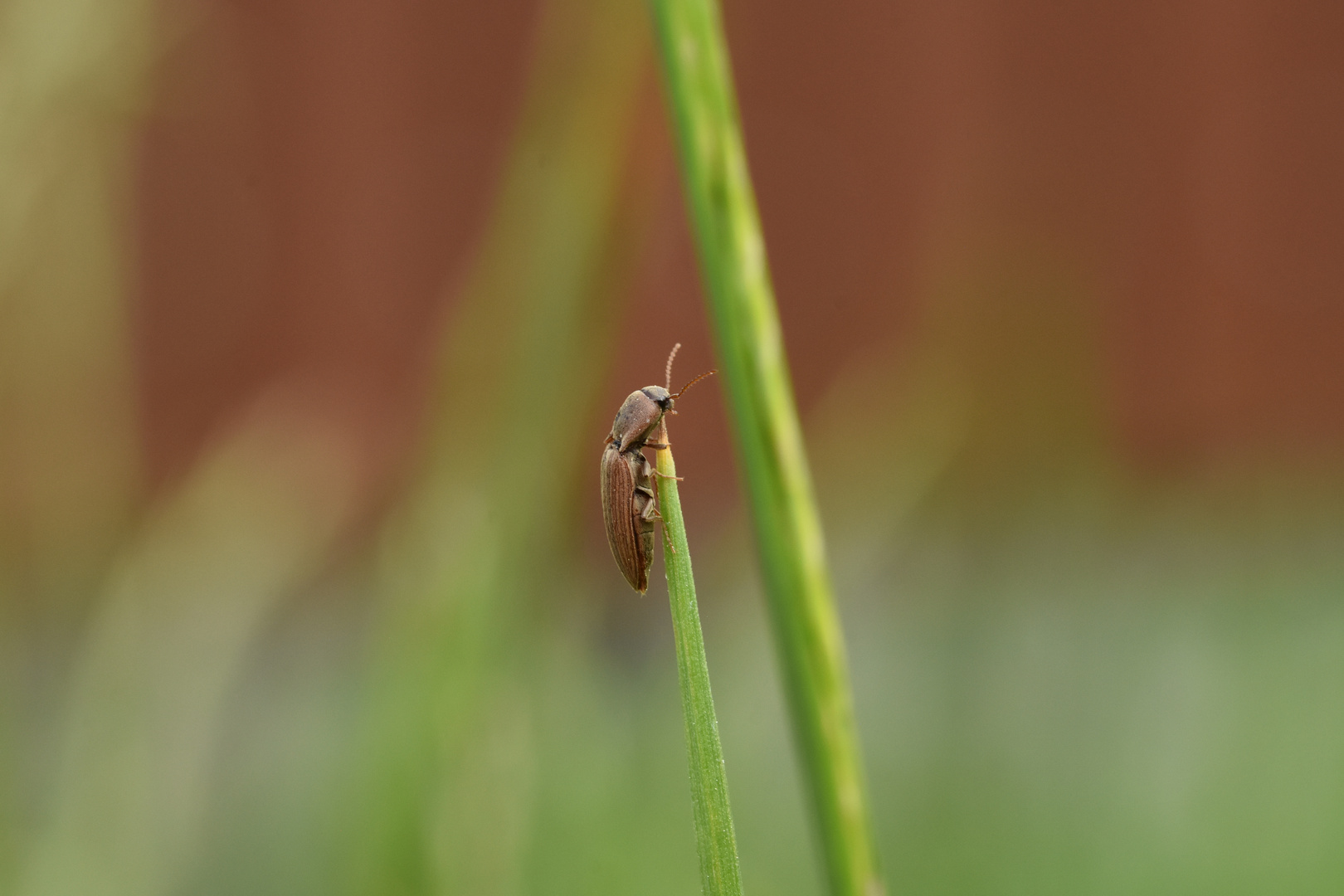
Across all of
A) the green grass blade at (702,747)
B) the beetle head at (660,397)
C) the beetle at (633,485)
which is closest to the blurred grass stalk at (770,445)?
the green grass blade at (702,747)

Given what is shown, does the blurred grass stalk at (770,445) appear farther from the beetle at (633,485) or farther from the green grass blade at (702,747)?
the beetle at (633,485)

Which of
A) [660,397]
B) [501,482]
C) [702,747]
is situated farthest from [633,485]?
[702,747]

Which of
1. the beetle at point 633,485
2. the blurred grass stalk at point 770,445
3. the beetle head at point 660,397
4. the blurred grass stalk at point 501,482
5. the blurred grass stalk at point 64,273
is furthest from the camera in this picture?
the beetle head at point 660,397

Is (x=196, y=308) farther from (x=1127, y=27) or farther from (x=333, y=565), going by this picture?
(x=1127, y=27)

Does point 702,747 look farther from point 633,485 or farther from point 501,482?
point 633,485

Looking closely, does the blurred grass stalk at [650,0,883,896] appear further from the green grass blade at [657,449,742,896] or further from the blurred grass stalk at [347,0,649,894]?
the blurred grass stalk at [347,0,649,894]

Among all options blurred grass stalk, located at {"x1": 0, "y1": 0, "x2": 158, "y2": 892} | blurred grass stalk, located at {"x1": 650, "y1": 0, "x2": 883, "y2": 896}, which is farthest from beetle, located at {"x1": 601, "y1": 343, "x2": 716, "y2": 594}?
blurred grass stalk, located at {"x1": 650, "y1": 0, "x2": 883, "y2": 896}
